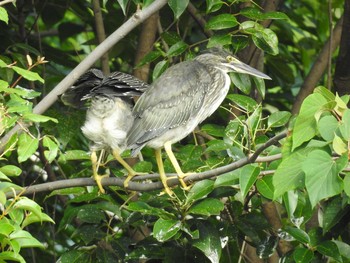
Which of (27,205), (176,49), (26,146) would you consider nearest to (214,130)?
(176,49)

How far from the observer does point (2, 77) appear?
166 inches

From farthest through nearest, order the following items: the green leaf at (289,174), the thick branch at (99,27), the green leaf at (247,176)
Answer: the thick branch at (99,27), the green leaf at (247,176), the green leaf at (289,174)

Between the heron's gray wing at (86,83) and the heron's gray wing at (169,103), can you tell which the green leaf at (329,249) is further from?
the heron's gray wing at (86,83)

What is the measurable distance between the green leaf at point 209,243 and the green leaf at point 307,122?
1077 millimetres

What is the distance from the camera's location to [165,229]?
3502mm

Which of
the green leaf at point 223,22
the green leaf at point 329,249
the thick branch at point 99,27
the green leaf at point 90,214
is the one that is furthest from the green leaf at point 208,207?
the thick branch at point 99,27

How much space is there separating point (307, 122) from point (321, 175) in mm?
216

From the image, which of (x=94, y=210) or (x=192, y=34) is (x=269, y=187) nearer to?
(x=94, y=210)

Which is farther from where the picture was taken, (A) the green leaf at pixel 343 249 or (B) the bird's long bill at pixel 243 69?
(B) the bird's long bill at pixel 243 69

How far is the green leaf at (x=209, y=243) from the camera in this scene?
364 cm

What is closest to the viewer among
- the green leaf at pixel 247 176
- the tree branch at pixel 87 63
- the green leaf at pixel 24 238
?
the green leaf at pixel 24 238

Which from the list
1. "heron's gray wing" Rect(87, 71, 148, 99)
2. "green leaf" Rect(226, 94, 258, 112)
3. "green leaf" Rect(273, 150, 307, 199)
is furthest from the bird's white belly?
"green leaf" Rect(273, 150, 307, 199)

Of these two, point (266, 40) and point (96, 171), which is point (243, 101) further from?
point (96, 171)

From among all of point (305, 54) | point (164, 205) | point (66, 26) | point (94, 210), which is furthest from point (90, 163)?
point (305, 54)
